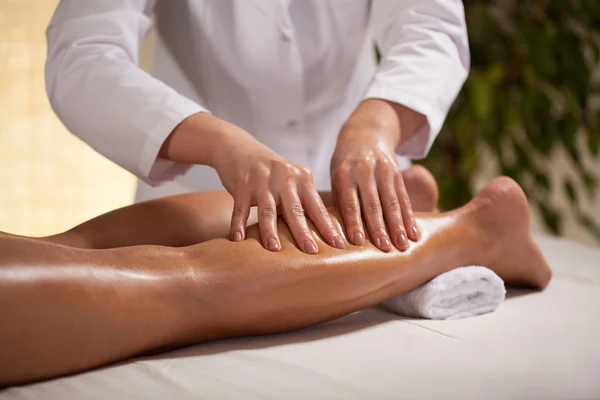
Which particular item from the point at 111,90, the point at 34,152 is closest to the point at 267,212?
the point at 111,90

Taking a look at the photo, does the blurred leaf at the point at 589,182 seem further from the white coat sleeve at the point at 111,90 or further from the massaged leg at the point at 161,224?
the white coat sleeve at the point at 111,90

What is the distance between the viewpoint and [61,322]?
61 centimetres

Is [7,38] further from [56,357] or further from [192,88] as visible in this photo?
[56,357]

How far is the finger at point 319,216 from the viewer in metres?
0.83

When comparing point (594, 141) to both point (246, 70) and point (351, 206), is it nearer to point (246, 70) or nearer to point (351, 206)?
point (246, 70)

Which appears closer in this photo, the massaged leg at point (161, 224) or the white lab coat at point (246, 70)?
the massaged leg at point (161, 224)

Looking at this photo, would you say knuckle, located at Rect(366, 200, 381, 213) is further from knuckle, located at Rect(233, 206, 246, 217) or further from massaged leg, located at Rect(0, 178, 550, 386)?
knuckle, located at Rect(233, 206, 246, 217)

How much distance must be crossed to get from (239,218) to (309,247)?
0.10 meters

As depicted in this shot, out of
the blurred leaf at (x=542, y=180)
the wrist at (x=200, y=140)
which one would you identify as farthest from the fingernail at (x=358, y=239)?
the blurred leaf at (x=542, y=180)

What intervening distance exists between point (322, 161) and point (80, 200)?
96cm

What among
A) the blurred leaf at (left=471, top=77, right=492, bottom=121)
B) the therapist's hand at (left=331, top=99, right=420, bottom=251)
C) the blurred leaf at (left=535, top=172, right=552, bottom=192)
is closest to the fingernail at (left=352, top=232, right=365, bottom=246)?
the therapist's hand at (left=331, top=99, right=420, bottom=251)

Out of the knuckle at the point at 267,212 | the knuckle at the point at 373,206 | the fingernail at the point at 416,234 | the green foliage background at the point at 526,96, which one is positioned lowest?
the green foliage background at the point at 526,96

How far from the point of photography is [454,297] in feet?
2.93

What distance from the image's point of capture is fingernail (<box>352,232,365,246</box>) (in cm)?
84
